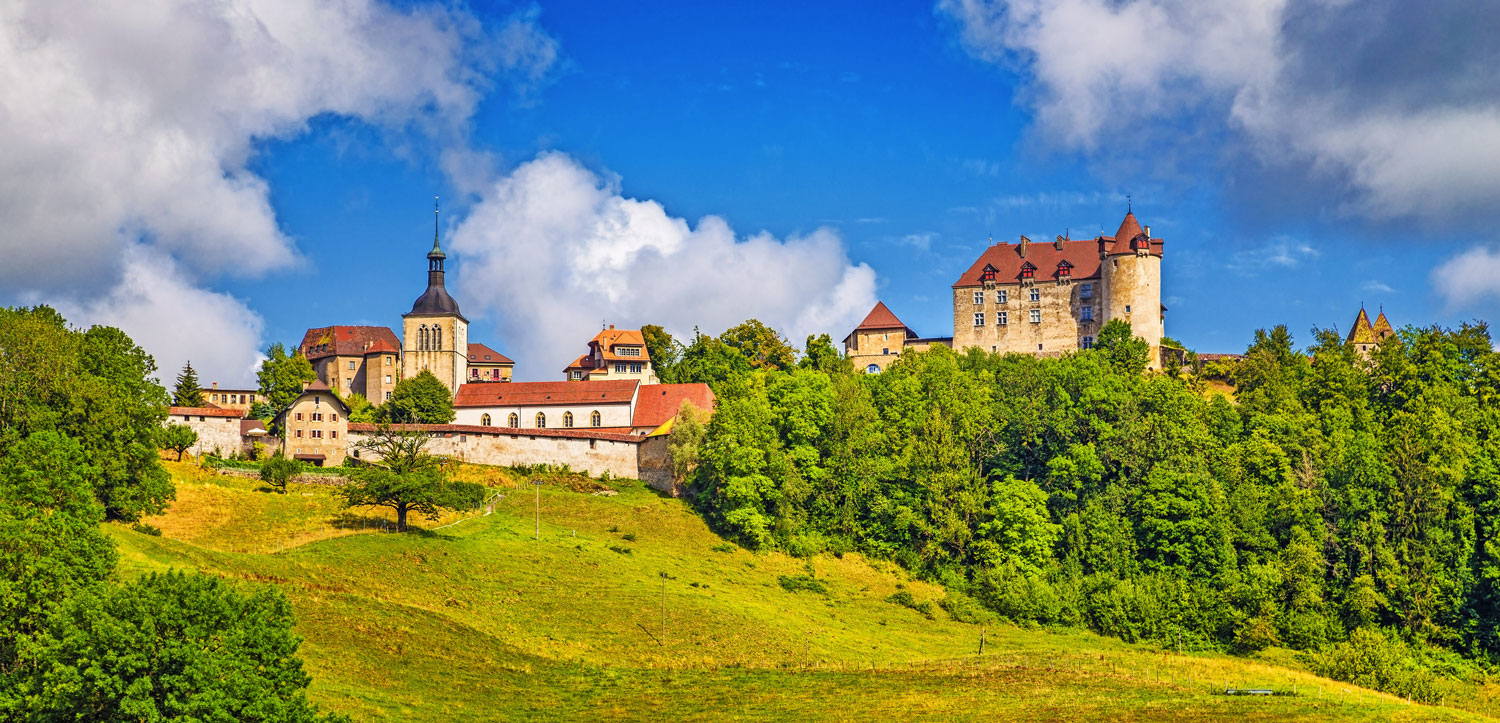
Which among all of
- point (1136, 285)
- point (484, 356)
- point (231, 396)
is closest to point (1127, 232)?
point (1136, 285)

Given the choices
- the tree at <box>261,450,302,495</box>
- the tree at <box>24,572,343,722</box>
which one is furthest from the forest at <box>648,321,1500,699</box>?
the tree at <box>24,572,343,722</box>

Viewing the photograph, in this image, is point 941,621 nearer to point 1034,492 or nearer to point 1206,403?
point 1034,492

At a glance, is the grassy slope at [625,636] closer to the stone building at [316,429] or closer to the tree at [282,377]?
the stone building at [316,429]

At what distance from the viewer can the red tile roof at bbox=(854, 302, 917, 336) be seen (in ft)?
389

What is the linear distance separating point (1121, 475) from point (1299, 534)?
422 inches

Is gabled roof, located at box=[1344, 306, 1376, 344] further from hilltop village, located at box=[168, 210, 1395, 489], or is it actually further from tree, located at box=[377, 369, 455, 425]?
tree, located at box=[377, 369, 455, 425]

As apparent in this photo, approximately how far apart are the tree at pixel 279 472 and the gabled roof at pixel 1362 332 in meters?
87.3

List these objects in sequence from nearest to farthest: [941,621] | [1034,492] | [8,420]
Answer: [8,420] < [941,621] < [1034,492]

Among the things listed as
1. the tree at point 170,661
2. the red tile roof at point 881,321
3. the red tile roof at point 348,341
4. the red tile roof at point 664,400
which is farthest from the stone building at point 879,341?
the tree at point 170,661

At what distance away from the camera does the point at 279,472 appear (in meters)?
77.2

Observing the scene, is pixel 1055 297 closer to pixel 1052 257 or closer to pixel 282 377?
pixel 1052 257

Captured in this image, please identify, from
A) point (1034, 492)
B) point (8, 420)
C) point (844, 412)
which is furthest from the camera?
point (844, 412)

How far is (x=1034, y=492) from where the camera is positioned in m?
77.7

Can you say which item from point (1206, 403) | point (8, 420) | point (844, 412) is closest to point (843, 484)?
point (844, 412)
